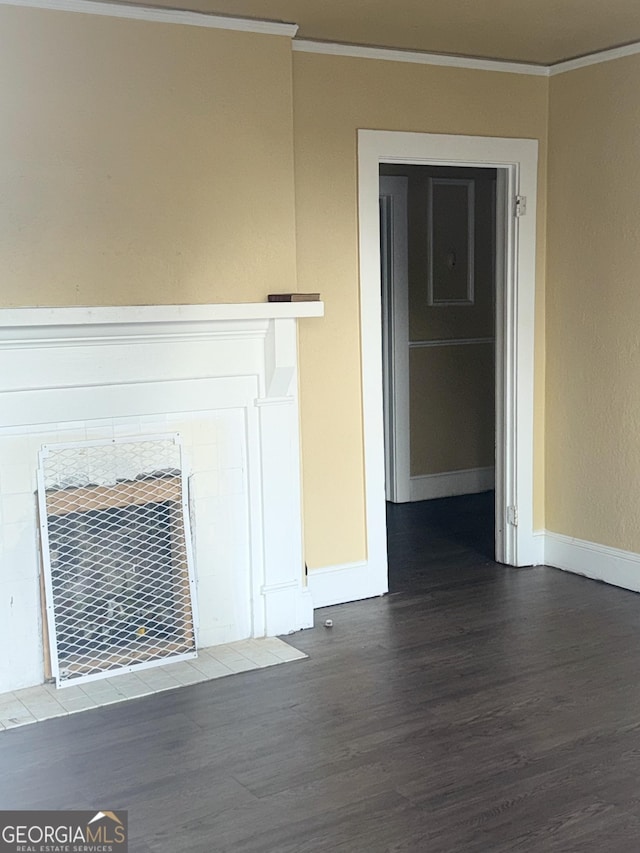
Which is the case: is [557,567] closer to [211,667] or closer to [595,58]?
[211,667]

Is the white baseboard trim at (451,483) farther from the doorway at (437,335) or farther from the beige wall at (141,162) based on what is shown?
the beige wall at (141,162)

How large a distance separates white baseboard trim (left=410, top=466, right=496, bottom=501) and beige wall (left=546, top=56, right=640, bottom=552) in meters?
1.60

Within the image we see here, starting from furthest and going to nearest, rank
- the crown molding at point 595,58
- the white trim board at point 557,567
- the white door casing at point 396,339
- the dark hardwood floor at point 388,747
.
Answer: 1. the white door casing at point 396,339
2. the white trim board at point 557,567
3. the crown molding at point 595,58
4. the dark hardwood floor at point 388,747

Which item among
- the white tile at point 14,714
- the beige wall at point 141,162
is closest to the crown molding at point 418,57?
the beige wall at point 141,162

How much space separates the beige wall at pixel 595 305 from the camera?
423 cm

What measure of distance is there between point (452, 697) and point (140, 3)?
2.57 metres

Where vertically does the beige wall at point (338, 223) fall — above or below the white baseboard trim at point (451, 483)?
above

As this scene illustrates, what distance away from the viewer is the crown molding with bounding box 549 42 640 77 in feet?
13.5

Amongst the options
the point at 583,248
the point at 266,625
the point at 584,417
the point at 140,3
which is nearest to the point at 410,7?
the point at 140,3

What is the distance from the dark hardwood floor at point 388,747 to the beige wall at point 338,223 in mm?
509

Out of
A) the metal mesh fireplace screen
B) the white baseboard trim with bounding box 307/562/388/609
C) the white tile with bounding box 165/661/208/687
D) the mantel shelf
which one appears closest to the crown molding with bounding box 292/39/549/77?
the mantel shelf

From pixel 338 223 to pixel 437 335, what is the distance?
233 cm

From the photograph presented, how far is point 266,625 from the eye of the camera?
3.85 metres

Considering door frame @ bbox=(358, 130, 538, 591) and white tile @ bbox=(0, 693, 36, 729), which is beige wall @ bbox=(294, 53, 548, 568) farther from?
white tile @ bbox=(0, 693, 36, 729)
